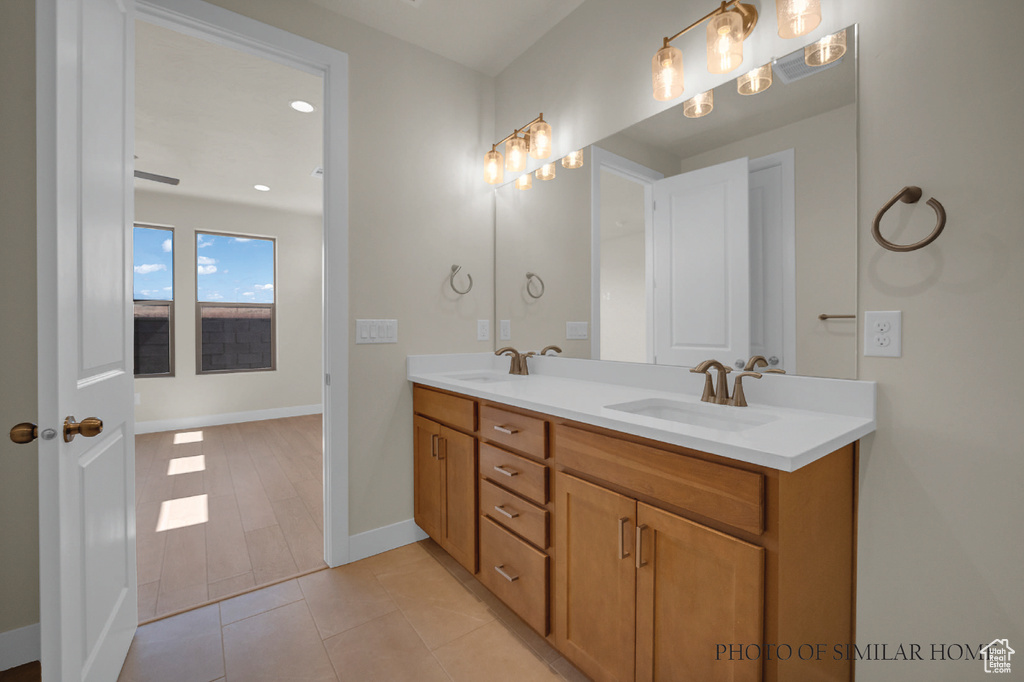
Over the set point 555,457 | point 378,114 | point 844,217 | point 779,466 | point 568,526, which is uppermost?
point 378,114

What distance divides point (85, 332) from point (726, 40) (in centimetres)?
202

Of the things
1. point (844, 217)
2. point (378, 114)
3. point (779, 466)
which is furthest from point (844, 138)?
point (378, 114)

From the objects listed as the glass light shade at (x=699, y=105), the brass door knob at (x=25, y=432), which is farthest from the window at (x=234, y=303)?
the glass light shade at (x=699, y=105)

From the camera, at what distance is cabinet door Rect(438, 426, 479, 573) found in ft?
6.05

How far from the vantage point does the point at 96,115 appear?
120 centimetres

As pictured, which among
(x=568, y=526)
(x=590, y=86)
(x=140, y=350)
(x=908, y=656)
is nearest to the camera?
(x=908, y=656)

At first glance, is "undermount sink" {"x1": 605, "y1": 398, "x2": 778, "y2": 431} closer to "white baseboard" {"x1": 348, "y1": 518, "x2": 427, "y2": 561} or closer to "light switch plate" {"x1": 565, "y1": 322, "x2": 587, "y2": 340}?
"light switch plate" {"x1": 565, "y1": 322, "x2": 587, "y2": 340}

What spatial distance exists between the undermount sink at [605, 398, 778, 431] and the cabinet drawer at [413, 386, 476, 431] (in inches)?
26.2

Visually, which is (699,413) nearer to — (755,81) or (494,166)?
(755,81)

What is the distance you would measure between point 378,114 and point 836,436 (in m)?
2.30

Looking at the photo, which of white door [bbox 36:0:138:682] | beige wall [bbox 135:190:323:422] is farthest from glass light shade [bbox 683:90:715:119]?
beige wall [bbox 135:190:323:422]

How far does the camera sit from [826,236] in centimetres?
128

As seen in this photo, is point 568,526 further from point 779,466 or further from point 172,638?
point 172,638

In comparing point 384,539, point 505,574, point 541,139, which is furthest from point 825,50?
point 384,539
